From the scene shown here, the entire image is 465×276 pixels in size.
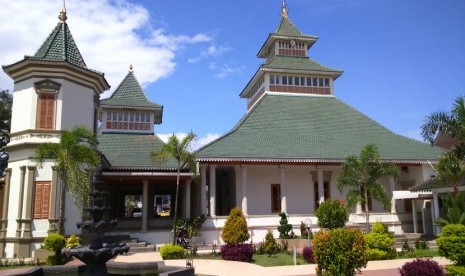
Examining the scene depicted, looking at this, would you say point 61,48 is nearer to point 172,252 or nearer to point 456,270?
point 172,252

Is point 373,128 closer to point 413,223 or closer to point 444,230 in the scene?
point 413,223

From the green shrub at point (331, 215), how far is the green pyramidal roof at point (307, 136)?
5479 mm

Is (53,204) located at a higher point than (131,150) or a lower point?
lower

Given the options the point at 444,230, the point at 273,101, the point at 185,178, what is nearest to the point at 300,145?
the point at 273,101

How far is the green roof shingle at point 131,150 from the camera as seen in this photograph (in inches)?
992

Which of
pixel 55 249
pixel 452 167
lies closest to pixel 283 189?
pixel 452 167

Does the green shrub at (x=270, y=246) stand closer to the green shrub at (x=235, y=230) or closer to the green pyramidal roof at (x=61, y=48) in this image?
the green shrub at (x=235, y=230)

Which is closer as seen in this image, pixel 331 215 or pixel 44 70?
pixel 331 215

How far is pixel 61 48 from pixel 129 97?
9.36 m

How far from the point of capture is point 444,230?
12.0m

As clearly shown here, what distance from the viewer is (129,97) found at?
3077 centimetres

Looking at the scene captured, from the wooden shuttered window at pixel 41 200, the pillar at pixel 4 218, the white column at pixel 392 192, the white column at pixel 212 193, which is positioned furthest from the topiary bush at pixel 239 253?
the white column at pixel 392 192

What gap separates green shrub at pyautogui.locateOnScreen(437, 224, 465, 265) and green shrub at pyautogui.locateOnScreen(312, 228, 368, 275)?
277cm

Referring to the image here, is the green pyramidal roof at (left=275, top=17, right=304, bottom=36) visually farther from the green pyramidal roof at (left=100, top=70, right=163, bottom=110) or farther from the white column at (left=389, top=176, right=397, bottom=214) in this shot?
the white column at (left=389, top=176, right=397, bottom=214)
